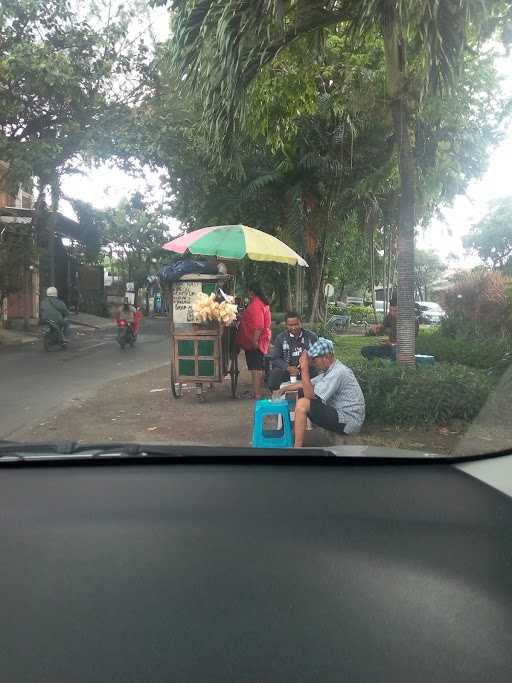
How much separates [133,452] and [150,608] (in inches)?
34.8

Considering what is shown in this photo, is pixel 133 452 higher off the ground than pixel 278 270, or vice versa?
pixel 278 270

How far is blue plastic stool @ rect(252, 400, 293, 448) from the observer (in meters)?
5.32

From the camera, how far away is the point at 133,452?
2959 millimetres

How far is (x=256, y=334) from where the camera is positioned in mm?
9234

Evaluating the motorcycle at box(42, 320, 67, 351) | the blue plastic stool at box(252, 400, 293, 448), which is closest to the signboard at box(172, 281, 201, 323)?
the blue plastic stool at box(252, 400, 293, 448)

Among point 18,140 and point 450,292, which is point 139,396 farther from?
point 18,140

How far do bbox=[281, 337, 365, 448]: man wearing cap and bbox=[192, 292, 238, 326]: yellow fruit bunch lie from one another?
3.16m

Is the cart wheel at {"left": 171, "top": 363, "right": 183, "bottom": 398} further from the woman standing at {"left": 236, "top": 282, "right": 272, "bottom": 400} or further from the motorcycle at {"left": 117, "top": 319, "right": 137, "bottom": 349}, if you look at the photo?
the motorcycle at {"left": 117, "top": 319, "right": 137, "bottom": 349}

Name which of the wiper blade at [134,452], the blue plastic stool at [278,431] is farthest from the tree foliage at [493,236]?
the wiper blade at [134,452]

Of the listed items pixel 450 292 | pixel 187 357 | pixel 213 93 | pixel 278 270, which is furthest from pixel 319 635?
pixel 278 270

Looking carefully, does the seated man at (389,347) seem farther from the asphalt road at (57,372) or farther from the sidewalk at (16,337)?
the sidewalk at (16,337)

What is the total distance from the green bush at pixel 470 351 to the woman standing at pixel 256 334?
2.89 metres

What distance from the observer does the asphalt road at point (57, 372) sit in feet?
27.2

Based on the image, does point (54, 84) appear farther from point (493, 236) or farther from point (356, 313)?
point (493, 236)
